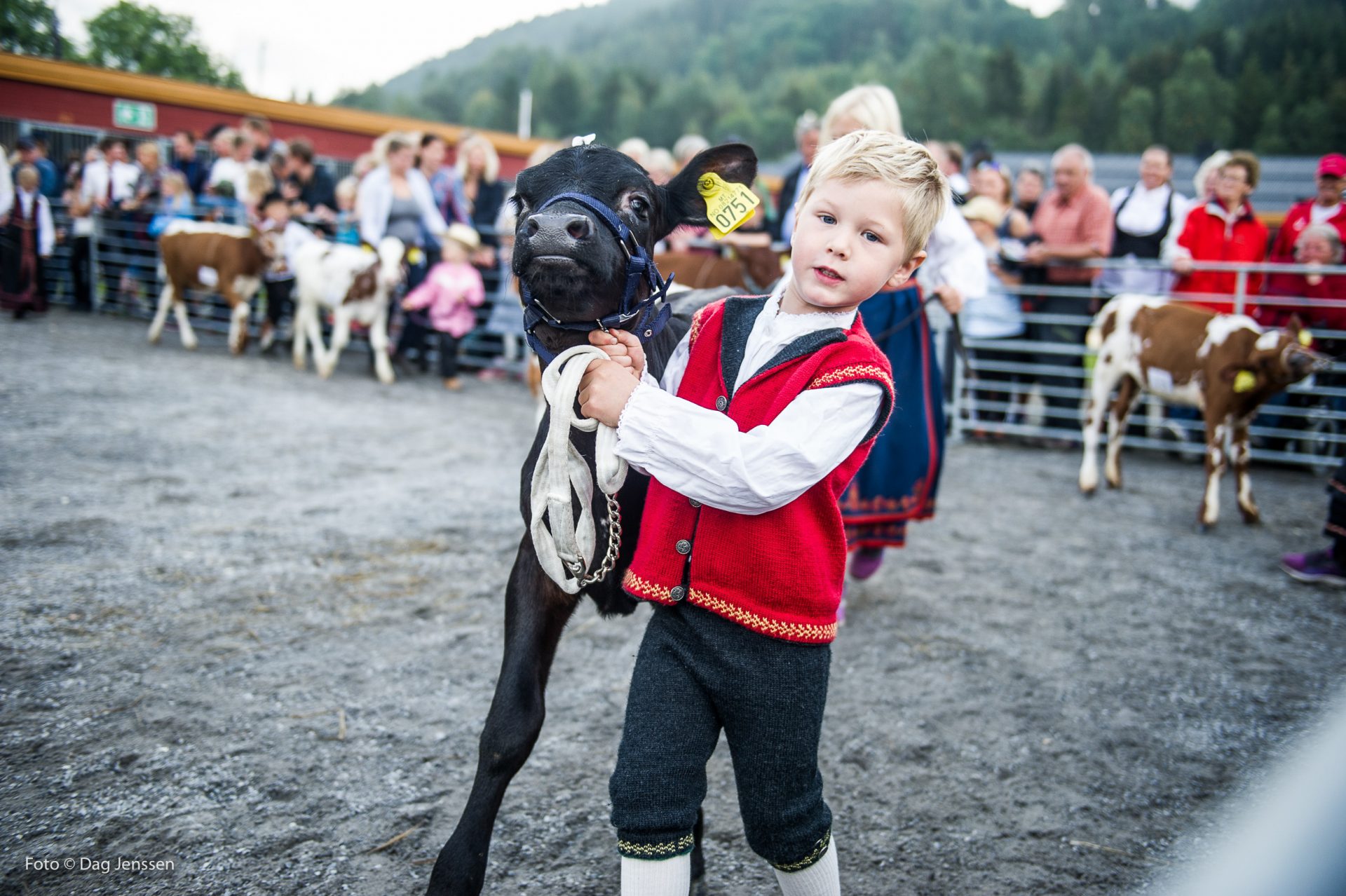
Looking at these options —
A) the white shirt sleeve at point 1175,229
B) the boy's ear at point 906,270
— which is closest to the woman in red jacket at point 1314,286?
the white shirt sleeve at point 1175,229

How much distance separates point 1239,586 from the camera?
455 centimetres

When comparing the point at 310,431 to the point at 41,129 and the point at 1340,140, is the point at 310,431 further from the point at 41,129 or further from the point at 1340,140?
the point at 1340,140

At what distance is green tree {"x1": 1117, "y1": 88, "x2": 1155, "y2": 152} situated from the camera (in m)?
62.0

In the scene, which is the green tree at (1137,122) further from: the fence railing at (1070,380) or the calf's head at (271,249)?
the calf's head at (271,249)

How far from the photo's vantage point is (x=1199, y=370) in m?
5.84

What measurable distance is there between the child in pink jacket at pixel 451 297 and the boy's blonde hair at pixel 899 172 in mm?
7648

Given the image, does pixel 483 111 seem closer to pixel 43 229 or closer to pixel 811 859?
pixel 43 229

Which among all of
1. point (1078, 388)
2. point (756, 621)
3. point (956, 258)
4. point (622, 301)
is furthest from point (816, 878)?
point (1078, 388)

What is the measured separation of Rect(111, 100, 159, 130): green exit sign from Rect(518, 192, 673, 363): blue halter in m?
21.5

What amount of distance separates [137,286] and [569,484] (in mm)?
12853

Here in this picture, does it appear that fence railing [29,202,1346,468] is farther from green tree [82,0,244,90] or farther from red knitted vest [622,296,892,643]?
green tree [82,0,244,90]

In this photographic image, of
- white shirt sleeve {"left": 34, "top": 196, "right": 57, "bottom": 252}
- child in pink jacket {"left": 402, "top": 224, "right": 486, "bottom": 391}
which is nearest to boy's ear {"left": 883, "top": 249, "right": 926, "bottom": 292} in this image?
child in pink jacket {"left": 402, "top": 224, "right": 486, "bottom": 391}

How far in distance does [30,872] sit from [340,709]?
36.9 inches

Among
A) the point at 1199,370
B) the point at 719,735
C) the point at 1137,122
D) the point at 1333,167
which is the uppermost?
the point at 1137,122
